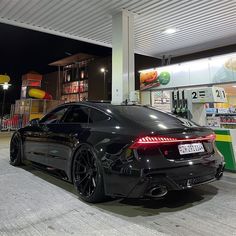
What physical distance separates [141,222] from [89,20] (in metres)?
5.47

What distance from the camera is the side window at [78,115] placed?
3090 millimetres

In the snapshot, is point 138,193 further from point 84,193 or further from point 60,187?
point 60,187

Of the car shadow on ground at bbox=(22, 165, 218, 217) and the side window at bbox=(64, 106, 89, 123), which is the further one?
the side window at bbox=(64, 106, 89, 123)

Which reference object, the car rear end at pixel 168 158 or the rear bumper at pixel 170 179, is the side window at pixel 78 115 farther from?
the rear bumper at pixel 170 179

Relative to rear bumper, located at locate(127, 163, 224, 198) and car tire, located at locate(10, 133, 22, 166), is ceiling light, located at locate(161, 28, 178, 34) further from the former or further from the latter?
rear bumper, located at locate(127, 163, 224, 198)

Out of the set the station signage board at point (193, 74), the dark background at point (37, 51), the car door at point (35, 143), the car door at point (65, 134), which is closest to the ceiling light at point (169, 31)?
the station signage board at point (193, 74)

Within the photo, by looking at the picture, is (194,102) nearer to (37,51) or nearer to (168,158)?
(168,158)

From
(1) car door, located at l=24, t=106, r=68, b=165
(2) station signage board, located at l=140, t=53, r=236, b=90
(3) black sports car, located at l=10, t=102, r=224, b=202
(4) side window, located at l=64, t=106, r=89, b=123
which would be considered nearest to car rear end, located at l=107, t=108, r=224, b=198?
(3) black sports car, located at l=10, t=102, r=224, b=202

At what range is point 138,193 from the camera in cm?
222

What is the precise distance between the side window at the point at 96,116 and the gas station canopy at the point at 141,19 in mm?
3306

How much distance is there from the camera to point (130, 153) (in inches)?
90.0

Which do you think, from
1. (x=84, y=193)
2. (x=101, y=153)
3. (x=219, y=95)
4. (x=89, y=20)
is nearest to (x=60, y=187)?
(x=84, y=193)

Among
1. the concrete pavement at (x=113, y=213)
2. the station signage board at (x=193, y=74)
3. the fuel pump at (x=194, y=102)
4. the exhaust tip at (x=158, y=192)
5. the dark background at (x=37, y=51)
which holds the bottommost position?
the concrete pavement at (x=113, y=213)

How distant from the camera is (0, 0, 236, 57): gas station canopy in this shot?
17.5 feet
